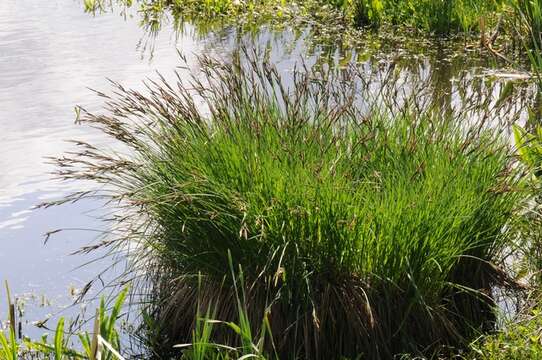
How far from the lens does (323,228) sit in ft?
13.3

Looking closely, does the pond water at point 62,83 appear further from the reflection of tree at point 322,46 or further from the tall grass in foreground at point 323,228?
the tall grass in foreground at point 323,228

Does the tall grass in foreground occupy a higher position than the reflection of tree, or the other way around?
the tall grass in foreground

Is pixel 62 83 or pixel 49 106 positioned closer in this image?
pixel 49 106

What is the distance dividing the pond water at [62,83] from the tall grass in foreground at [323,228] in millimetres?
612

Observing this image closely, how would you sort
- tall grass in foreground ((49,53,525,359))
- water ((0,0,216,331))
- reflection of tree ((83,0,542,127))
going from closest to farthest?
1. tall grass in foreground ((49,53,525,359))
2. water ((0,0,216,331))
3. reflection of tree ((83,0,542,127))

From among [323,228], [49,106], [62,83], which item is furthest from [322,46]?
[323,228]

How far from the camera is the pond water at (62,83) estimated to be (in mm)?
5494

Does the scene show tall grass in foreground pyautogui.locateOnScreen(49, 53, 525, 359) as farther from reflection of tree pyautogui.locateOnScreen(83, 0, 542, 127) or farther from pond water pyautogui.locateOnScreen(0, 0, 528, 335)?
reflection of tree pyautogui.locateOnScreen(83, 0, 542, 127)

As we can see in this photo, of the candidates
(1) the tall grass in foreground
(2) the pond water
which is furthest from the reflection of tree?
(1) the tall grass in foreground

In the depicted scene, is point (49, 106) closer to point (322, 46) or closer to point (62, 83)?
point (62, 83)

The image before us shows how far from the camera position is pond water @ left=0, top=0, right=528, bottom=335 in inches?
216

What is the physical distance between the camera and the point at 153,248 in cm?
445

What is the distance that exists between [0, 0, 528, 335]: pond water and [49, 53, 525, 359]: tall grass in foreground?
61 cm

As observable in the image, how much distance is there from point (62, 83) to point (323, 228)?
5.74 meters
